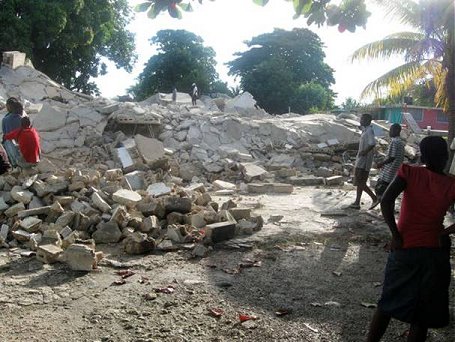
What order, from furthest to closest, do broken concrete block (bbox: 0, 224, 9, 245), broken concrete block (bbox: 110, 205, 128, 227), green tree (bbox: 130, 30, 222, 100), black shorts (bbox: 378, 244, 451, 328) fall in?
green tree (bbox: 130, 30, 222, 100) → broken concrete block (bbox: 110, 205, 128, 227) → broken concrete block (bbox: 0, 224, 9, 245) → black shorts (bbox: 378, 244, 451, 328)

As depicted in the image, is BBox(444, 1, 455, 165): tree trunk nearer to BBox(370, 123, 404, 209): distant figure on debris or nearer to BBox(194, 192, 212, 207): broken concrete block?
BBox(370, 123, 404, 209): distant figure on debris

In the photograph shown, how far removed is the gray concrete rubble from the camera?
16.9 feet

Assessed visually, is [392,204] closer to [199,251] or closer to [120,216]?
[199,251]

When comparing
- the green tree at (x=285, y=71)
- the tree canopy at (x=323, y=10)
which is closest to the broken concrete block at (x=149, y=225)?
the tree canopy at (x=323, y=10)

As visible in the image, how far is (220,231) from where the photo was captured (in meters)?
5.12

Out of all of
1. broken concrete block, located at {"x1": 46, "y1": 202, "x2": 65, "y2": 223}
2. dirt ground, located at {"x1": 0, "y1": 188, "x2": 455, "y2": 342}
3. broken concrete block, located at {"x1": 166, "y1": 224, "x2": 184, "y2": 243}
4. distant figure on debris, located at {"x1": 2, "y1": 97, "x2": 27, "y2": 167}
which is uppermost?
distant figure on debris, located at {"x1": 2, "y1": 97, "x2": 27, "y2": 167}

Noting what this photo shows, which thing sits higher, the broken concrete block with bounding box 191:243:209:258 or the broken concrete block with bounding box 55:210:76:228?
the broken concrete block with bounding box 55:210:76:228

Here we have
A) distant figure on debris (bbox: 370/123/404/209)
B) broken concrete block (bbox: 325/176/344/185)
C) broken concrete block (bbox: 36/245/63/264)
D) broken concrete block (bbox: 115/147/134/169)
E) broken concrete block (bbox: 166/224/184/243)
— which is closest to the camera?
broken concrete block (bbox: 36/245/63/264)

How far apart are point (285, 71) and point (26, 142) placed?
92.5 feet

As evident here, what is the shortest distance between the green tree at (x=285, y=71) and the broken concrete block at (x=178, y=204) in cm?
2719

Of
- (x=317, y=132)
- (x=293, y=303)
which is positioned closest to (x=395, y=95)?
(x=317, y=132)

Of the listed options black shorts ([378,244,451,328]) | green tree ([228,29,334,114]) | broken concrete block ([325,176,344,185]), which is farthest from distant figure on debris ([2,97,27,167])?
green tree ([228,29,334,114])

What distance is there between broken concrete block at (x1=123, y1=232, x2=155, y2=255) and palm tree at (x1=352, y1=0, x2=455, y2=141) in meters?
6.89

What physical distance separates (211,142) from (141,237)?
8021 millimetres
